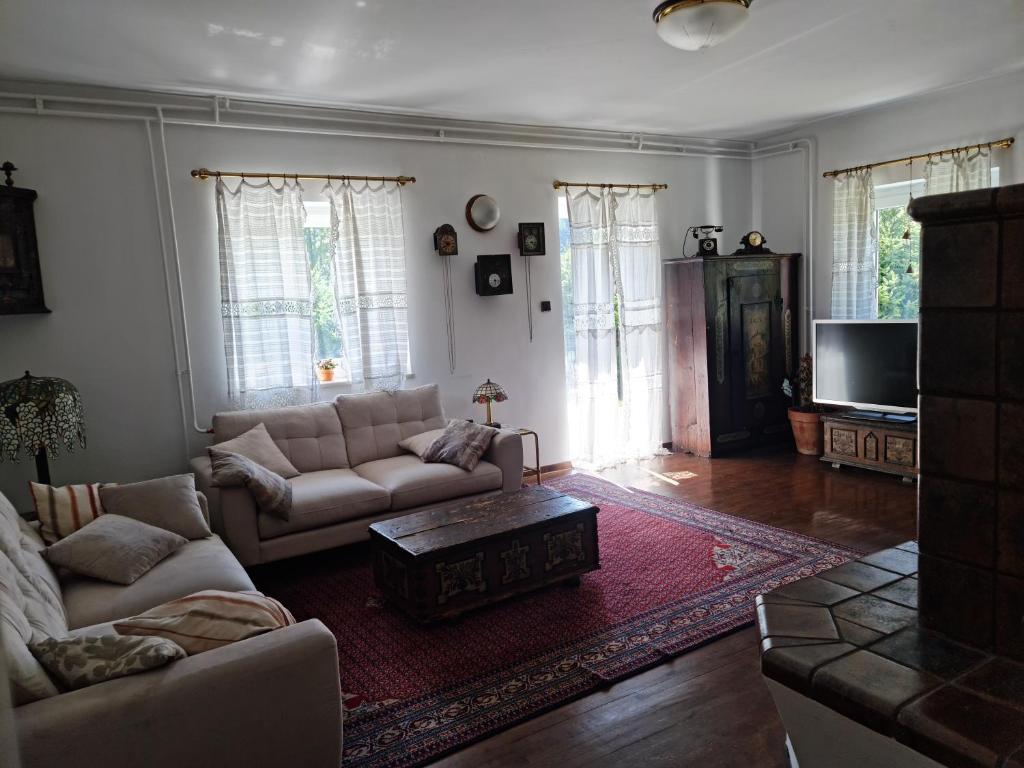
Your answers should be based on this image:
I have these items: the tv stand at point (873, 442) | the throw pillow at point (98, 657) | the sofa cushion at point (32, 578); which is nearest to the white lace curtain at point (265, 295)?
the sofa cushion at point (32, 578)

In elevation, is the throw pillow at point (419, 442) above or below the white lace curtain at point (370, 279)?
below

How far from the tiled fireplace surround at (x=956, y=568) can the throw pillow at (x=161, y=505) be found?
2532 mm

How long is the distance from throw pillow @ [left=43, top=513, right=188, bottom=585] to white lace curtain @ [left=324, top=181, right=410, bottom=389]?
2.06 m

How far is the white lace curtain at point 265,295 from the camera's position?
4.35 m

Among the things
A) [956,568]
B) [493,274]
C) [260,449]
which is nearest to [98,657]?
[956,568]

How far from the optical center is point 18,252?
376cm

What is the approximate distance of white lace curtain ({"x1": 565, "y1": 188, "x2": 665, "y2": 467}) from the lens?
5.67m

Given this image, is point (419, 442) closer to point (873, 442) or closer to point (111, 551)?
point (111, 551)

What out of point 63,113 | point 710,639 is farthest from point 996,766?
point 63,113

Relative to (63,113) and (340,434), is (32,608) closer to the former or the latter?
(340,434)

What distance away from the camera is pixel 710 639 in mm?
2908

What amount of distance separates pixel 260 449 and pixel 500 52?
8.02 ft

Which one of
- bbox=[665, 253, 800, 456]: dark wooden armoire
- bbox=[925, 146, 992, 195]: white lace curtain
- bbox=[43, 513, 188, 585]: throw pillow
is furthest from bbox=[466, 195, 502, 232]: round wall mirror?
bbox=[43, 513, 188, 585]: throw pillow

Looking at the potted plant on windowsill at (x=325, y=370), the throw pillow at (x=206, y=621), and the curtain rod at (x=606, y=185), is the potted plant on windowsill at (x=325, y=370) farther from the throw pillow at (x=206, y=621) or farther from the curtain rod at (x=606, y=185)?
the throw pillow at (x=206, y=621)
